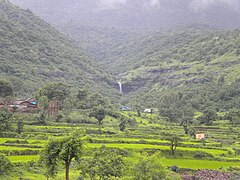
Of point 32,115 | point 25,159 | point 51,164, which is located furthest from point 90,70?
point 51,164

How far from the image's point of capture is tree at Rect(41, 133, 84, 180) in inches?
1511

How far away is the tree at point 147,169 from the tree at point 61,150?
6.73 meters

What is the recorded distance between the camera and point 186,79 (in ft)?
621

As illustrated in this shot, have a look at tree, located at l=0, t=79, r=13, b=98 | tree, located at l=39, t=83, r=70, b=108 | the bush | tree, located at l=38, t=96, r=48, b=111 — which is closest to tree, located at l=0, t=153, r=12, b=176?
the bush

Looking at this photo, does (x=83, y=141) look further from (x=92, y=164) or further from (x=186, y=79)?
(x=186, y=79)

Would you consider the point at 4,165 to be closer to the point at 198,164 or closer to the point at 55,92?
the point at 198,164

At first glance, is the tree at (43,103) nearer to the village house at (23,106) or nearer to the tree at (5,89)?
the village house at (23,106)

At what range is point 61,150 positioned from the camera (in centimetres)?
3841

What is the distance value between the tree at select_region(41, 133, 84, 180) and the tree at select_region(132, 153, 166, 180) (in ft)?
22.1

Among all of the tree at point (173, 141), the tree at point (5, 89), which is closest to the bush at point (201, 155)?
the tree at point (173, 141)

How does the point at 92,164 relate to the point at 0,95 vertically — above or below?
below

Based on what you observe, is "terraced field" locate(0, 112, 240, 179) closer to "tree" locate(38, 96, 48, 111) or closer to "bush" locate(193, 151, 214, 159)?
"bush" locate(193, 151, 214, 159)

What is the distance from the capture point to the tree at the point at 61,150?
38375mm

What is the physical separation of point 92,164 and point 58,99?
57772 mm
